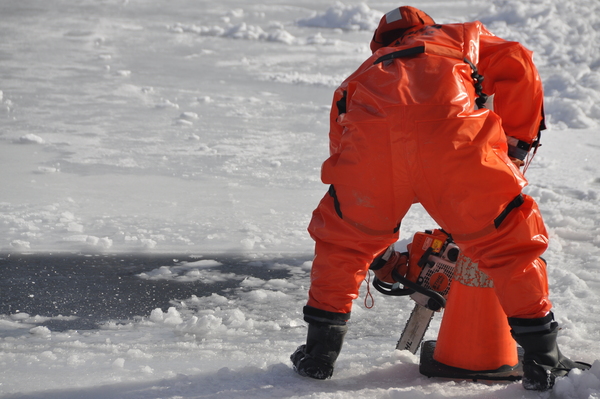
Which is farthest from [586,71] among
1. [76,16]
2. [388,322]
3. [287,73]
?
[76,16]

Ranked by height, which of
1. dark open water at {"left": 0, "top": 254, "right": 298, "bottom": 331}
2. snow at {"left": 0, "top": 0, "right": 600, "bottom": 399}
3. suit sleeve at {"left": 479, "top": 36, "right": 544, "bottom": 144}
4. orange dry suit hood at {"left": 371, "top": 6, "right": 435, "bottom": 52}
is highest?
orange dry suit hood at {"left": 371, "top": 6, "right": 435, "bottom": 52}

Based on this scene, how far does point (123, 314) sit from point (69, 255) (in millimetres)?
876

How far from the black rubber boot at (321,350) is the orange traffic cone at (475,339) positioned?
32 centimetres

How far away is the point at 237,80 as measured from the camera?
28.7 feet

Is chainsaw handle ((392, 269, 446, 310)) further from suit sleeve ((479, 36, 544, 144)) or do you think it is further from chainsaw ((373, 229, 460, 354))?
suit sleeve ((479, 36, 544, 144))

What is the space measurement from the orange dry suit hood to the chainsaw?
2.46 ft

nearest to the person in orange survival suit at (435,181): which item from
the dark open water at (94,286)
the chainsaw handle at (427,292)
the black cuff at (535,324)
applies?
the black cuff at (535,324)

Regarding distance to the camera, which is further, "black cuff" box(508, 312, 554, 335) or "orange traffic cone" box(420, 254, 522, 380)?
"orange traffic cone" box(420, 254, 522, 380)

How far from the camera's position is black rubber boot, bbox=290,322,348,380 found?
2.24 meters

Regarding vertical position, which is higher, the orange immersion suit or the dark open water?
the orange immersion suit

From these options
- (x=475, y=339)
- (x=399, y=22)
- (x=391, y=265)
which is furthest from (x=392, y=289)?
(x=399, y=22)

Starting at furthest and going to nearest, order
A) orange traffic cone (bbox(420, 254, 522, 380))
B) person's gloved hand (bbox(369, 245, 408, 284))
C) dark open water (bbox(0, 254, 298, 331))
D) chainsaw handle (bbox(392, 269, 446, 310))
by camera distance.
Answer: dark open water (bbox(0, 254, 298, 331)) < person's gloved hand (bbox(369, 245, 408, 284)) < chainsaw handle (bbox(392, 269, 446, 310)) < orange traffic cone (bbox(420, 254, 522, 380))

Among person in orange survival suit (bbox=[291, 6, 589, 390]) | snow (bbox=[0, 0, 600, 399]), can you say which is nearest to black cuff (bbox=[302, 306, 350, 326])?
person in orange survival suit (bbox=[291, 6, 589, 390])

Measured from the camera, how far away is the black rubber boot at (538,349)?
6.76ft
